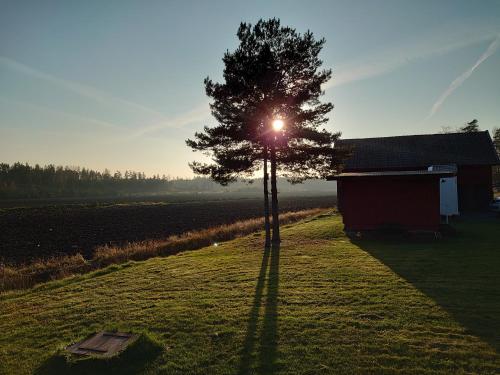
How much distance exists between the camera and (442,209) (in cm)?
2359

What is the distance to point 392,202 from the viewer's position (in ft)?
63.2

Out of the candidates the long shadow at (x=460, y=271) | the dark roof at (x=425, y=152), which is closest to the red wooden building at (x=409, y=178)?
the dark roof at (x=425, y=152)

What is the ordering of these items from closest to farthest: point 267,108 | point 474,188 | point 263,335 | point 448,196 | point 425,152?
point 263,335, point 267,108, point 448,196, point 474,188, point 425,152

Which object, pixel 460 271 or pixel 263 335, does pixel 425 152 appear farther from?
pixel 263 335

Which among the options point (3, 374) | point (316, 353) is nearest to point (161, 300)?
point (3, 374)

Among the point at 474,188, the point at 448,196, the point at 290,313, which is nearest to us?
the point at 290,313

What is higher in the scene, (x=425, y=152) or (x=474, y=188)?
(x=425, y=152)

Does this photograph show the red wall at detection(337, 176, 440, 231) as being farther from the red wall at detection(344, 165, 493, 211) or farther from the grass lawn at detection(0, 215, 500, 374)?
the red wall at detection(344, 165, 493, 211)

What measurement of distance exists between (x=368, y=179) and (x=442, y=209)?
25.7 feet

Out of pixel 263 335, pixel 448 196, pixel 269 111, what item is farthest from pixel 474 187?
pixel 263 335

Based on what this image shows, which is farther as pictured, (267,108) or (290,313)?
(267,108)

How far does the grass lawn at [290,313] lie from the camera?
6.06 meters

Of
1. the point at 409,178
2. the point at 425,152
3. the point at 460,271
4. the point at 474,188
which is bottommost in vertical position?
the point at 460,271

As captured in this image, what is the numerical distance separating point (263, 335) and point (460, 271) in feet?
25.5
